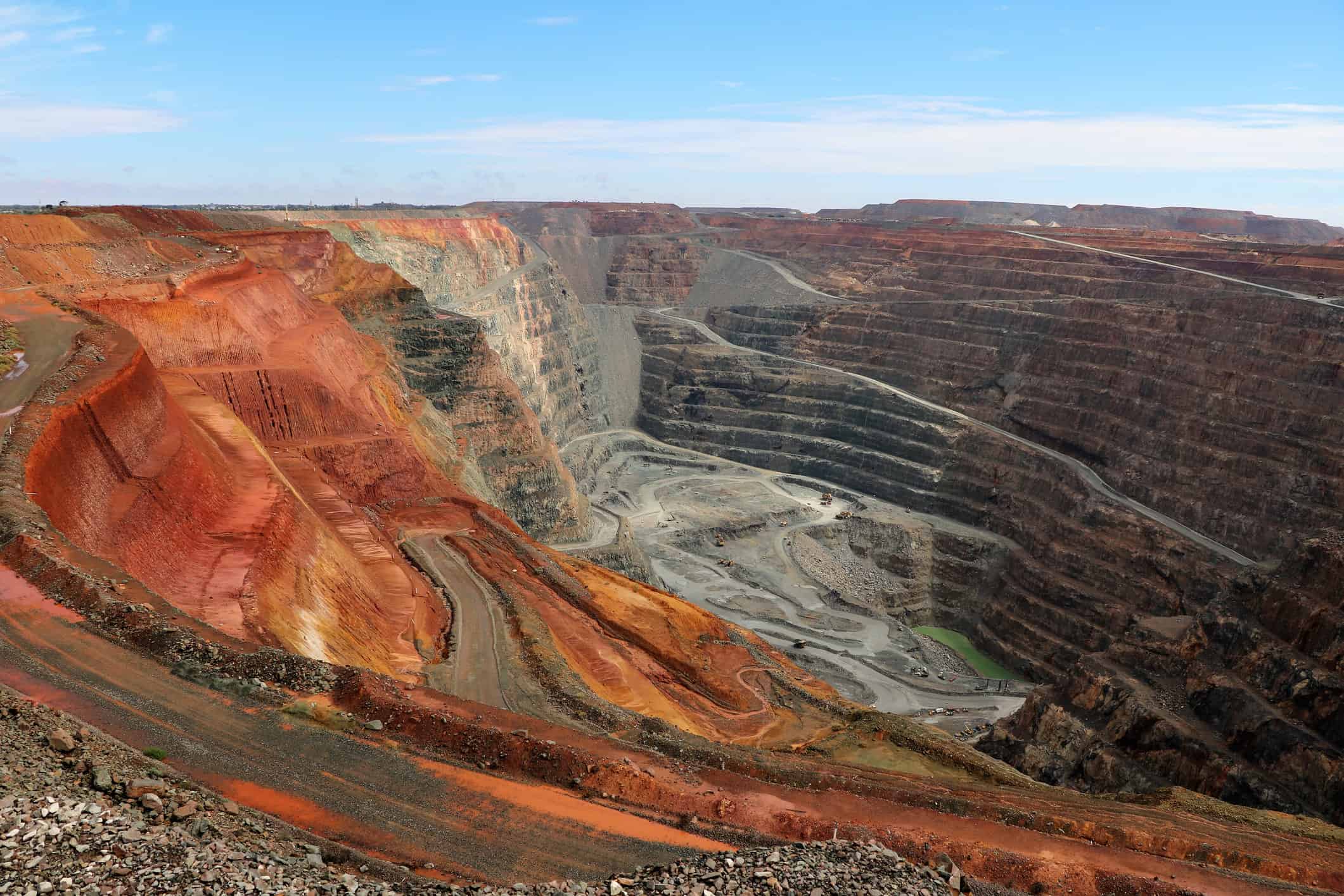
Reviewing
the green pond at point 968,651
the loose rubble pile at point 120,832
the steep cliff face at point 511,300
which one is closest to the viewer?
the loose rubble pile at point 120,832

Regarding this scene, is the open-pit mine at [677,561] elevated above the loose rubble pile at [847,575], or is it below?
above

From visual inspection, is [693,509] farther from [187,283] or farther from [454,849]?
[454,849]

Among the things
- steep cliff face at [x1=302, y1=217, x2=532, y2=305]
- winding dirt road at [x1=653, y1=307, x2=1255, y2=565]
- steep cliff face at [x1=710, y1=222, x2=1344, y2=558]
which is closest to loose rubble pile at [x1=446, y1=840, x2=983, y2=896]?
winding dirt road at [x1=653, y1=307, x2=1255, y2=565]

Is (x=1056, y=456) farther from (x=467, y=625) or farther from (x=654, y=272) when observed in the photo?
(x=654, y=272)

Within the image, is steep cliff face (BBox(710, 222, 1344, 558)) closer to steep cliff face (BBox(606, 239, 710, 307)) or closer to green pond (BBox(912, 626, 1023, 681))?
green pond (BBox(912, 626, 1023, 681))

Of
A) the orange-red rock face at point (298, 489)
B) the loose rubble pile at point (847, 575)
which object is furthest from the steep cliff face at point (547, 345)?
the loose rubble pile at point (847, 575)

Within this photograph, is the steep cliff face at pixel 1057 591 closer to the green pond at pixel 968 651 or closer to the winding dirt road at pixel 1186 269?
the green pond at pixel 968 651

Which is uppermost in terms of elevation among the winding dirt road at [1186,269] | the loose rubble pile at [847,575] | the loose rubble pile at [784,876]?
the winding dirt road at [1186,269]
